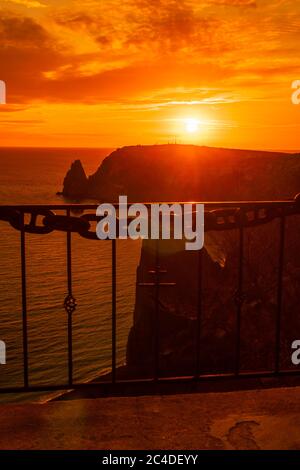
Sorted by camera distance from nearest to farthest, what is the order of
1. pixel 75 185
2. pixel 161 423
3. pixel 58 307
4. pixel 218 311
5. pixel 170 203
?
1. pixel 161 423
2. pixel 170 203
3. pixel 218 311
4. pixel 58 307
5. pixel 75 185

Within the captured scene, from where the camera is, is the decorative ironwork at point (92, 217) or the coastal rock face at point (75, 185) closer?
the decorative ironwork at point (92, 217)

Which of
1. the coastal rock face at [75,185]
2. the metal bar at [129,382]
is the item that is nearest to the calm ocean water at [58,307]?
the metal bar at [129,382]

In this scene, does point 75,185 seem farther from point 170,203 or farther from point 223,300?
point 170,203

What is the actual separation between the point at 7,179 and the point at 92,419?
16409cm

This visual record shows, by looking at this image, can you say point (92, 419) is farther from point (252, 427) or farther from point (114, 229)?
point (114, 229)

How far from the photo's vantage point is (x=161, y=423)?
10.9ft

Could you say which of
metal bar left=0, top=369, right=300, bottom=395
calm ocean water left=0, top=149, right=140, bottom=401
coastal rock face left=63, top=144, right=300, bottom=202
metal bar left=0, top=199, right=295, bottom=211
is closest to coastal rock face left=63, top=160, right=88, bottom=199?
coastal rock face left=63, top=144, right=300, bottom=202

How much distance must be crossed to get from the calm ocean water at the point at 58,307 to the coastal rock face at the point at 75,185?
57.9m

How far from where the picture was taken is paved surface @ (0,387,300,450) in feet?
10.2

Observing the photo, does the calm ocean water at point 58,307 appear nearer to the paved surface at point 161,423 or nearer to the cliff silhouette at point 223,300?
the cliff silhouette at point 223,300

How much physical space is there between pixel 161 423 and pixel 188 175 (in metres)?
91.4

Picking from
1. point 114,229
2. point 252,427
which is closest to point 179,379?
point 252,427

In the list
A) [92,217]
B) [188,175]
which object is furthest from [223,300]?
[188,175]

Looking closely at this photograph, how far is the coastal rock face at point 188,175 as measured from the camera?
54875 millimetres
